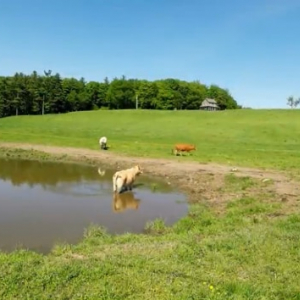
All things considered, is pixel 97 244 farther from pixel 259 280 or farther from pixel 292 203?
pixel 292 203

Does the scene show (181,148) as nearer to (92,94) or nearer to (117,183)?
(117,183)

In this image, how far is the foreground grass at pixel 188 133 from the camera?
28219 mm

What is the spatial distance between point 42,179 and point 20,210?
20.5ft

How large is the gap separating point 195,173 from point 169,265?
13021 millimetres

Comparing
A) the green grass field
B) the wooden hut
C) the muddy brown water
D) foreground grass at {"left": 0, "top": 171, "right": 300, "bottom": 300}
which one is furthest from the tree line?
foreground grass at {"left": 0, "top": 171, "right": 300, "bottom": 300}

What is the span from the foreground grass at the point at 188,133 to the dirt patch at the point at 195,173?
2.28 meters

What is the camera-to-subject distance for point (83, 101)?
299 ft

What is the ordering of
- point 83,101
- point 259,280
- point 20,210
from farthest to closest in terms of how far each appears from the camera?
1. point 83,101
2. point 20,210
3. point 259,280

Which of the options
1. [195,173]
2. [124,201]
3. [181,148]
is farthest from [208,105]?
[124,201]

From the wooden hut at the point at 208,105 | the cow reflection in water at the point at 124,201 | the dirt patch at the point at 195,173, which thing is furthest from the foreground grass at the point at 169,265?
the wooden hut at the point at 208,105

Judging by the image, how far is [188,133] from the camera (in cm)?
4381

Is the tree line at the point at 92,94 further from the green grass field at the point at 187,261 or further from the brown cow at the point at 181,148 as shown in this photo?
the green grass field at the point at 187,261

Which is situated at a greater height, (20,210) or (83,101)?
(83,101)

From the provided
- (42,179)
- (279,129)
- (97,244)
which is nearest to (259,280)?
(97,244)
